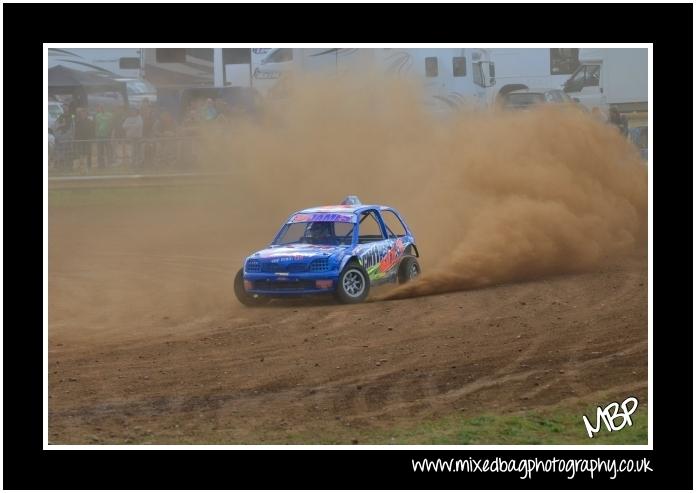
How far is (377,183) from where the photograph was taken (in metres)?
20.8

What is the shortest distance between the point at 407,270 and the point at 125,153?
14747 millimetres

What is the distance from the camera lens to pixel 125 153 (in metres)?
27.8

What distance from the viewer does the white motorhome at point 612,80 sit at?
27781mm

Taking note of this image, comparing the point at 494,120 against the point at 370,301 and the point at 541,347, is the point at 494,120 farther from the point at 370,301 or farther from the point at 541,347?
the point at 541,347

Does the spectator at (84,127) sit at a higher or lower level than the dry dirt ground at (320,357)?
higher

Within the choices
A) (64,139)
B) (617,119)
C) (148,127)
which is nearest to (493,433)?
(617,119)

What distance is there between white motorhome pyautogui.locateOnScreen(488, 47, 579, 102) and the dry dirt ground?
474 inches

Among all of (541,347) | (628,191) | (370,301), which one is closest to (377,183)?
(628,191)

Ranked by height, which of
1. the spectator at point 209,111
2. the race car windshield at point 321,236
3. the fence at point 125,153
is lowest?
the race car windshield at point 321,236

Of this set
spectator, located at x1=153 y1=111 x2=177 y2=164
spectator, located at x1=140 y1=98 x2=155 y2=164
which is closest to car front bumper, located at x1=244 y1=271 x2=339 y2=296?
spectator, located at x1=153 y1=111 x2=177 y2=164

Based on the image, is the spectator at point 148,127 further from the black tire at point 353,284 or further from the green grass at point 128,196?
the black tire at point 353,284

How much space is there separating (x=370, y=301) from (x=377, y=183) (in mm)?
6891

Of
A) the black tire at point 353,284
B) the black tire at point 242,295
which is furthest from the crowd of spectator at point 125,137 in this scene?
the black tire at point 353,284

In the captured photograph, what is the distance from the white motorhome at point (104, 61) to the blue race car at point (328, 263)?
15983 mm
